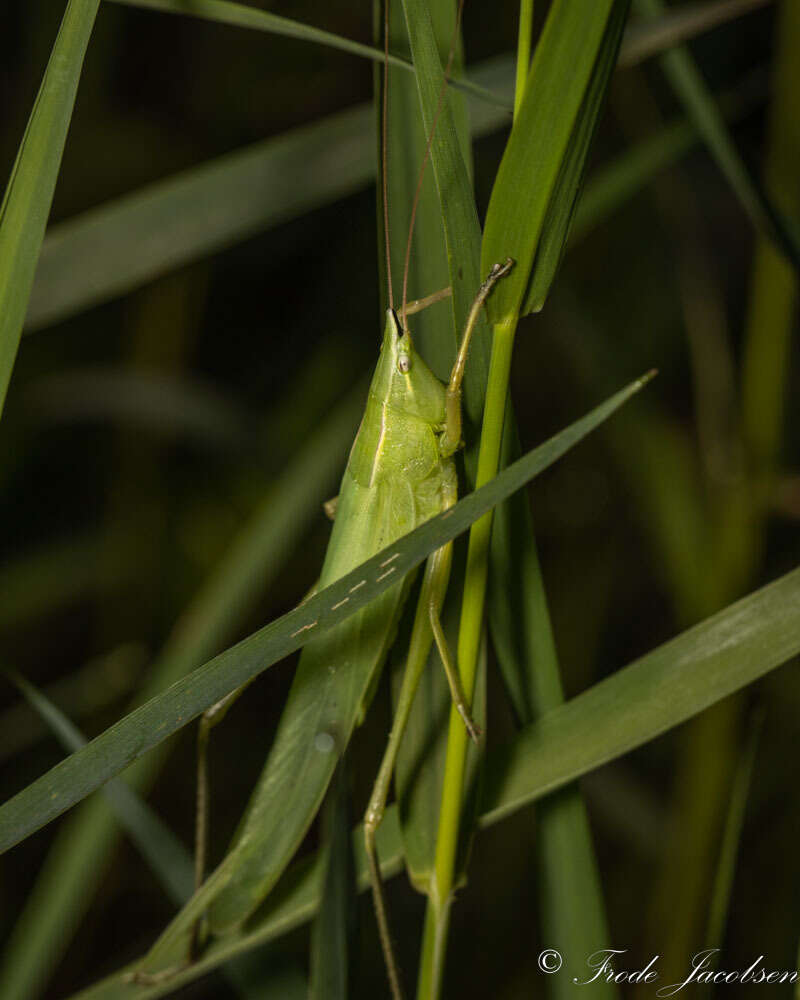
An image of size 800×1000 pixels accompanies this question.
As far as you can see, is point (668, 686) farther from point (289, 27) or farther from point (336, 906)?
point (289, 27)

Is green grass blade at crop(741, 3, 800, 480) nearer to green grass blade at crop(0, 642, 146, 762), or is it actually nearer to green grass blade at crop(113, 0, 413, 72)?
green grass blade at crop(113, 0, 413, 72)

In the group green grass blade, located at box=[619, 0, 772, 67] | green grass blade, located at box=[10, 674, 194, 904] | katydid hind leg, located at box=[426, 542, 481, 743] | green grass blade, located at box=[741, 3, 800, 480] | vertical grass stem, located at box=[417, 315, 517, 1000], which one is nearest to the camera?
Result: vertical grass stem, located at box=[417, 315, 517, 1000]

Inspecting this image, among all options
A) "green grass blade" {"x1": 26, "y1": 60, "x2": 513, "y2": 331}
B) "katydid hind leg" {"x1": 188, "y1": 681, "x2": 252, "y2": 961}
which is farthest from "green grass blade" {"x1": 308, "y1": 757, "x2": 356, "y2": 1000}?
"green grass blade" {"x1": 26, "y1": 60, "x2": 513, "y2": 331}

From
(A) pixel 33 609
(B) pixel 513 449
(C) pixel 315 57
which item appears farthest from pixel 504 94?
(C) pixel 315 57

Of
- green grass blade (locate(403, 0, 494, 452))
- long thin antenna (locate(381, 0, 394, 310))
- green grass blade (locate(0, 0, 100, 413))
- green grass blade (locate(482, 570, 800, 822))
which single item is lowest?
green grass blade (locate(482, 570, 800, 822))

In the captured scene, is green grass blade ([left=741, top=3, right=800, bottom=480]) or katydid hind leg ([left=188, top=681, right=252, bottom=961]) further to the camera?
green grass blade ([left=741, top=3, right=800, bottom=480])

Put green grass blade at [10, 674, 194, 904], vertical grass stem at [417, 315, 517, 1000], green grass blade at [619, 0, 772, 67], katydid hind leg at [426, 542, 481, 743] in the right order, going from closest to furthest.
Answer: vertical grass stem at [417, 315, 517, 1000] → katydid hind leg at [426, 542, 481, 743] → green grass blade at [10, 674, 194, 904] → green grass blade at [619, 0, 772, 67]

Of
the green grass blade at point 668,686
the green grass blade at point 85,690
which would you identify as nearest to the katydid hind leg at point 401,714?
the green grass blade at point 668,686
